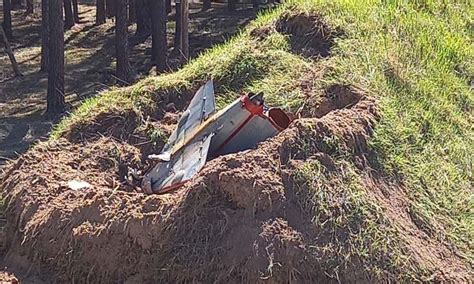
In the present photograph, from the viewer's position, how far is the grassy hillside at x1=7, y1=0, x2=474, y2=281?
4242 mm

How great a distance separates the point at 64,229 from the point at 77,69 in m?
10.5

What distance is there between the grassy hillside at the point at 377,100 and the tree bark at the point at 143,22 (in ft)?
34.6

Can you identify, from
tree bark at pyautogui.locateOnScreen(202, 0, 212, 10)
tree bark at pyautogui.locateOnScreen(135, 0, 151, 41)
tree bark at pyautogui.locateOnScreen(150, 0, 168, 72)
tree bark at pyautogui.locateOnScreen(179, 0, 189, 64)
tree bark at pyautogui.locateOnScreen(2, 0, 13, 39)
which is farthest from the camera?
tree bark at pyautogui.locateOnScreen(202, 0, 212, 10)

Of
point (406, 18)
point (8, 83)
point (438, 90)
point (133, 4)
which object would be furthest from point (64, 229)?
point (133, 4)

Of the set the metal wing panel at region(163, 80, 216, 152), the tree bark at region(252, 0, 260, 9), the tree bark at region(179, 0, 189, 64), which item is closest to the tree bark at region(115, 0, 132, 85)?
the tree bark at region(179, 0, 189, 64)

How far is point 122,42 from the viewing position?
12742mm

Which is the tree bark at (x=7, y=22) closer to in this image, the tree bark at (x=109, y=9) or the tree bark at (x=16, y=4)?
the tree bark at (x=109, y=9)

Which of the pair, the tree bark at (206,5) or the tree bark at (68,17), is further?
the tree bark at (206,5)

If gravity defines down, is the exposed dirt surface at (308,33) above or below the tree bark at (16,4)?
A: above

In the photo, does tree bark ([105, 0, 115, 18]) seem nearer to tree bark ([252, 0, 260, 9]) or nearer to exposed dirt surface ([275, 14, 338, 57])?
tree bark ([252, 0, 260, 9])

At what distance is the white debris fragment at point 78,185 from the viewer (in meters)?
4.86

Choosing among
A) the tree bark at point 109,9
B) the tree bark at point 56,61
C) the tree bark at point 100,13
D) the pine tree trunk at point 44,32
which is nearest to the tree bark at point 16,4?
the tree bark at point 109,9

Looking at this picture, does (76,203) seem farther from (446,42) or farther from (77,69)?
(77,69)

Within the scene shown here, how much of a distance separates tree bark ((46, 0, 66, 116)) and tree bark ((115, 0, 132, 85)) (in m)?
1.10
